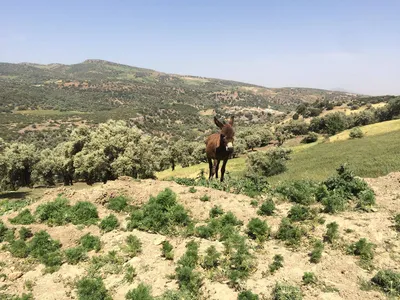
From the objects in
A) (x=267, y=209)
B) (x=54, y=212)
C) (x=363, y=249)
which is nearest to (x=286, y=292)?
(x=363, y=249)

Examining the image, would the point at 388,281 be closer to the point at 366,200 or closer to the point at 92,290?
the point at 366,200

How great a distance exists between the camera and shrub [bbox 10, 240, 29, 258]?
10438 millimetres

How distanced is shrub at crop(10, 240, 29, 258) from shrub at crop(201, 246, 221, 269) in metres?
6.77

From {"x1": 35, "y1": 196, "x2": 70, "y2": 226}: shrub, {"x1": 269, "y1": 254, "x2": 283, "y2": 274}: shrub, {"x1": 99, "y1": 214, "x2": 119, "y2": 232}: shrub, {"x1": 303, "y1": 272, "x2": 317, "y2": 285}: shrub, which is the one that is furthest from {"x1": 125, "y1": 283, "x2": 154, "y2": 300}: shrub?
{"x1": 35, "y1": 196, "x2": 70, "y2": 226}: shrub

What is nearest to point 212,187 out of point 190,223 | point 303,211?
point 190,223

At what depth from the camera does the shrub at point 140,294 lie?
7.65 metres

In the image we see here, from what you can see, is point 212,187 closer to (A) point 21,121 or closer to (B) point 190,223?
(B) point 190,223

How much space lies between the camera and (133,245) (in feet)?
33.4

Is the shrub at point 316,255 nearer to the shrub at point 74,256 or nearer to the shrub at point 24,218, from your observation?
the shrub at point 74,256

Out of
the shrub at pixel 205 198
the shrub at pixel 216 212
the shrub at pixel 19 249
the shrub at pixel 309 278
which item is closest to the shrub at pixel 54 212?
the shrub at pixel 19 249

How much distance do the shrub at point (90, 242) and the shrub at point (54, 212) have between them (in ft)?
7.09

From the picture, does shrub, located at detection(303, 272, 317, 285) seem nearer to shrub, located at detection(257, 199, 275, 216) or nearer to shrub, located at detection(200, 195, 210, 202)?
shrub, located at detection(257, 199, 275, 216)

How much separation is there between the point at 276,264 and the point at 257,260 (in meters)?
0.66

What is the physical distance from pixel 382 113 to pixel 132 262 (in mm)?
103906
